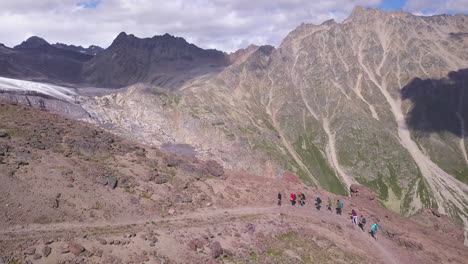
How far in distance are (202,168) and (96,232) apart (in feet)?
106

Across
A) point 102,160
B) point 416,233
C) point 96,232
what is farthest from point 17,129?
point 416,233

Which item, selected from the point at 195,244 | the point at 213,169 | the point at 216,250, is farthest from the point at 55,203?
the point at 213,169

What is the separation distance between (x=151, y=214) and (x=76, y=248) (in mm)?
15194

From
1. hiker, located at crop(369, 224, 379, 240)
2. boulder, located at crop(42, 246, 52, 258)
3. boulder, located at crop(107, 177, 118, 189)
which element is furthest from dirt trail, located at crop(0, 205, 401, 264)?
boulder, located at crop(107, 177, 118, 189)

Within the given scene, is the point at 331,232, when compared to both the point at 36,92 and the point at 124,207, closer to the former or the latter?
the point at 124,207

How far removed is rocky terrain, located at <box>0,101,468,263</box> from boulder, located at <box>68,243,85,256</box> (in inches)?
3.9

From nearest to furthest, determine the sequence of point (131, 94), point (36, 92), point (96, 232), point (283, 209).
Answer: point (96, 232)
point (283, 209)
point (36, 92)
point (131, 94)

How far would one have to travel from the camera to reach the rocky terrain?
41656 mm

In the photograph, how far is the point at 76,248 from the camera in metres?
38.5

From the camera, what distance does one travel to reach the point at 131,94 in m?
186

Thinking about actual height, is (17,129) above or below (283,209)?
above

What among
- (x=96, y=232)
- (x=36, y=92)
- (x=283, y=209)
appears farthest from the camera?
(x=36, y=92)

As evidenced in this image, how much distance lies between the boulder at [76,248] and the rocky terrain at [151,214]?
10 cm

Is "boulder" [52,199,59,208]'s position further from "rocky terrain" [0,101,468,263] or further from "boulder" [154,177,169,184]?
"boulder" [154,177,169,184]
